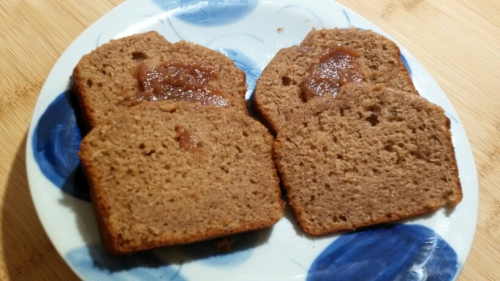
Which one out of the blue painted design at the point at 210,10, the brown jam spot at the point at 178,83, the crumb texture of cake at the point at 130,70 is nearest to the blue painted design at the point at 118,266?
the crumb texture of cake at the point at 130,70

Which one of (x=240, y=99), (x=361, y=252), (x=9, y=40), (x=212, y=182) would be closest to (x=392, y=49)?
(x=240, y=99)

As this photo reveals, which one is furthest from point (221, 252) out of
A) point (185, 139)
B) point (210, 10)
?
point (210, 10)

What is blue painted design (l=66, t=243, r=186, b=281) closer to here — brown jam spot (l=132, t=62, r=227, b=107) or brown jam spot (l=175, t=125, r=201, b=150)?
brown jam spot (l=175, t=125, r=201, b=150)

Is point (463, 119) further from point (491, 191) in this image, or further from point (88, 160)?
point (88, 160)

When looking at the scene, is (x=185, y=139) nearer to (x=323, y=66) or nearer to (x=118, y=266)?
(x=118, y=266)

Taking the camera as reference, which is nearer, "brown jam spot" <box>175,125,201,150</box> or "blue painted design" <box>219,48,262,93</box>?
"brown jam spot" <box>175,125,201,150</box>

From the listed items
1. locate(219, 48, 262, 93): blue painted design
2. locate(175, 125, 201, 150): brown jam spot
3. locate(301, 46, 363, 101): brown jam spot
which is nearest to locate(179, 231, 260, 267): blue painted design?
locate(175, 125, 201, 150): brown jam spot

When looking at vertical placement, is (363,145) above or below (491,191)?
above
